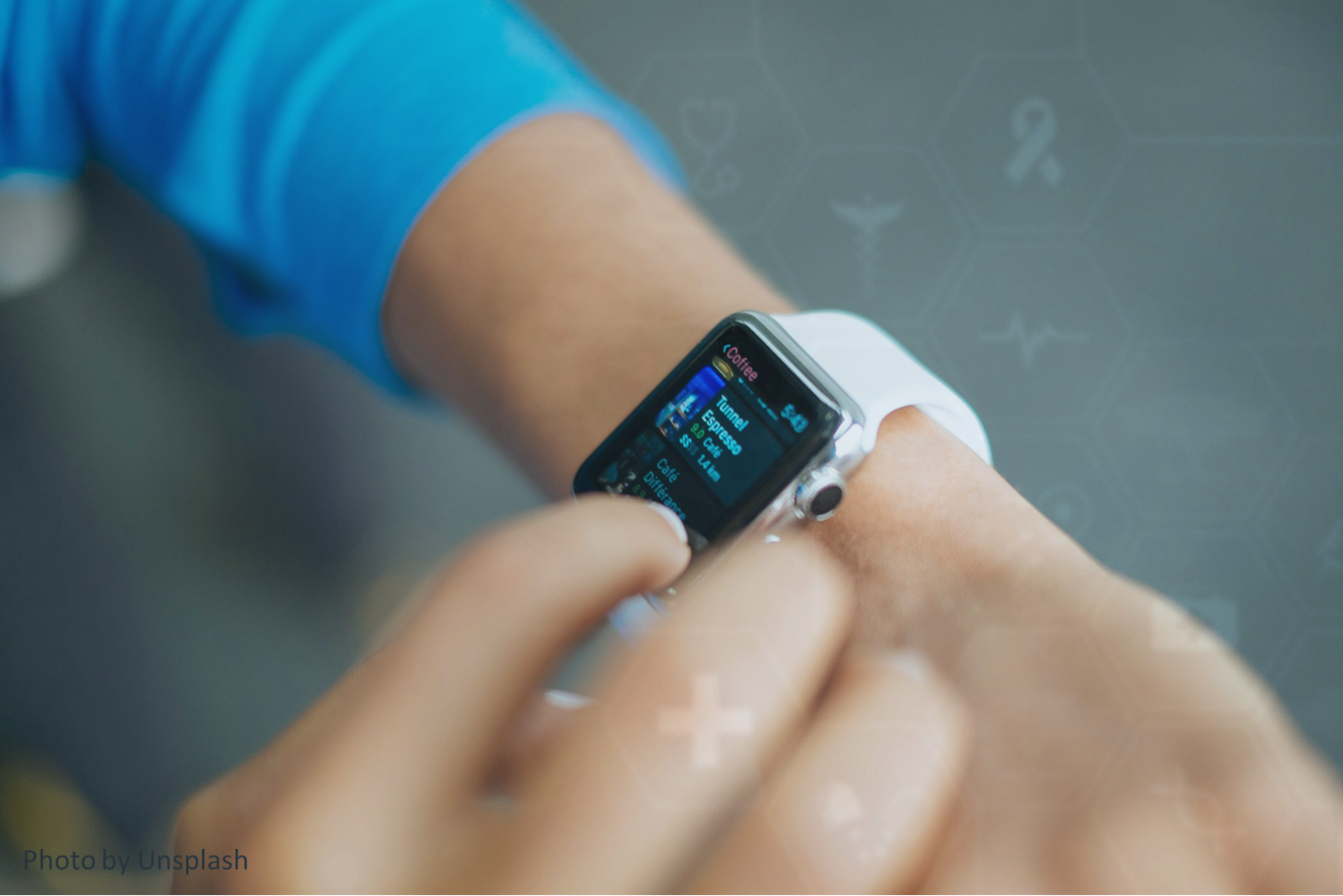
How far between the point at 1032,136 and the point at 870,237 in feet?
0.52

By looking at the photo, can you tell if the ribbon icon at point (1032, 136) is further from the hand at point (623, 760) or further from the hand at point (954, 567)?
the hand at point (623, 760)

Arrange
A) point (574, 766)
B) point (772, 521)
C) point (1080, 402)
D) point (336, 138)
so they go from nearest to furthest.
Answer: point (574, 766) < point (772, 521) < point (336, 138) < point (1080, 402)

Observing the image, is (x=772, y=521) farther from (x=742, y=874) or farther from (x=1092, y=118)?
(x=1092, y=118)

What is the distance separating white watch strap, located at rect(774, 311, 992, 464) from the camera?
48cm

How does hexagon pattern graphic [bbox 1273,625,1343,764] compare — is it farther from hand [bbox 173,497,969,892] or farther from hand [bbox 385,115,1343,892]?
hand [bbox 173,497,969,892]

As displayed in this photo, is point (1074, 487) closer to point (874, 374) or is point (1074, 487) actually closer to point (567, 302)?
point (874, 374)

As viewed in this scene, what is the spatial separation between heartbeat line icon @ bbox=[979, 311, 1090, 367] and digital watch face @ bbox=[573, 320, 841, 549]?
33 cm

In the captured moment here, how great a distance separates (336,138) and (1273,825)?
616 mm

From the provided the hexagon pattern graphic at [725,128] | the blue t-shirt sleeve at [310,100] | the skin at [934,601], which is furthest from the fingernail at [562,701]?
the hexagon pattern graphic at [725,128]

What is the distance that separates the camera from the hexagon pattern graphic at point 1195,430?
70 cm

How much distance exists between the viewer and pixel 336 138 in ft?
1.88

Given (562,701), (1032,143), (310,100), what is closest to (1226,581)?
(1032,143)

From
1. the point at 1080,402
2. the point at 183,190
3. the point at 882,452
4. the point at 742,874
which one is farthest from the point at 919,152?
the point at 742,874

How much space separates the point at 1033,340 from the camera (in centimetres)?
72
